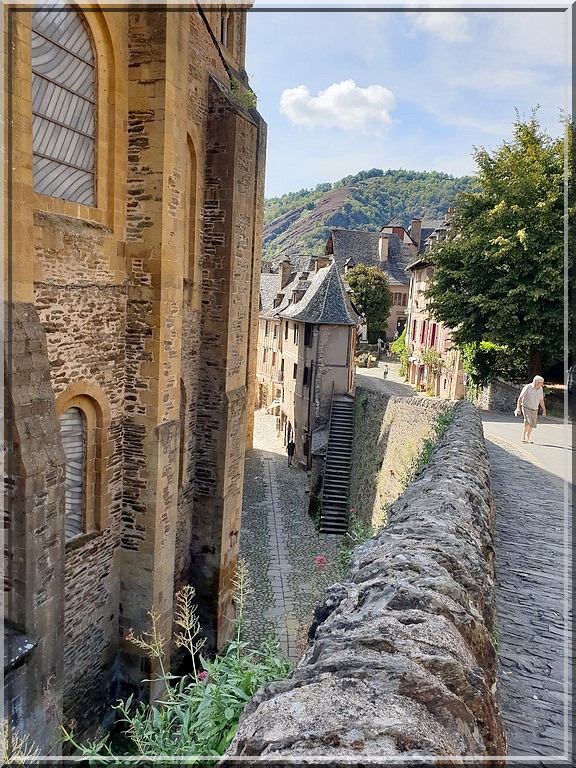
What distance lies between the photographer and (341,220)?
85.9m

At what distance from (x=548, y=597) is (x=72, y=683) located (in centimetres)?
713

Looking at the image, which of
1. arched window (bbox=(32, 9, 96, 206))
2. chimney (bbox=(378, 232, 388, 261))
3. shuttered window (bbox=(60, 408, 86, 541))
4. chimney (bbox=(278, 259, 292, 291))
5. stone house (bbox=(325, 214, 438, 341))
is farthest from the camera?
chimney (bbox=(378, 232, 388, 261))

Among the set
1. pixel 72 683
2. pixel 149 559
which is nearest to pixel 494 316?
pixel 149 559

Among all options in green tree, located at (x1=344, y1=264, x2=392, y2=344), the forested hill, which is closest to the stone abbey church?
the forested hill

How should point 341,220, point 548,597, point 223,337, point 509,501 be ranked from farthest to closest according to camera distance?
1. point 341,220
2. point 223,337
3. point 509,501
4. point 548,597

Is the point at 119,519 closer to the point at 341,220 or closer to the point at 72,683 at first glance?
the point at 72,683

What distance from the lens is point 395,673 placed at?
7.82 feet

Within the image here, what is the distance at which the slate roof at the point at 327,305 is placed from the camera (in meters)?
26.7

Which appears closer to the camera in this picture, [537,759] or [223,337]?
[537,759]

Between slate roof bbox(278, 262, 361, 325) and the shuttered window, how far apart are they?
61.0 ft

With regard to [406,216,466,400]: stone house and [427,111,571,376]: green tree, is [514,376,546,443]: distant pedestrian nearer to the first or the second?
[427,111,571,376]: green tree

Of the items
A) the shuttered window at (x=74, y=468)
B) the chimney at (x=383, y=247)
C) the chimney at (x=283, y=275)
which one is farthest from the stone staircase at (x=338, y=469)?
the chimney at (x=383, y=247)

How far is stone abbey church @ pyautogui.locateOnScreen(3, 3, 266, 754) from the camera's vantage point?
22.0ft

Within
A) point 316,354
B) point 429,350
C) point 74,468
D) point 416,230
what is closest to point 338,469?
point 316,354
